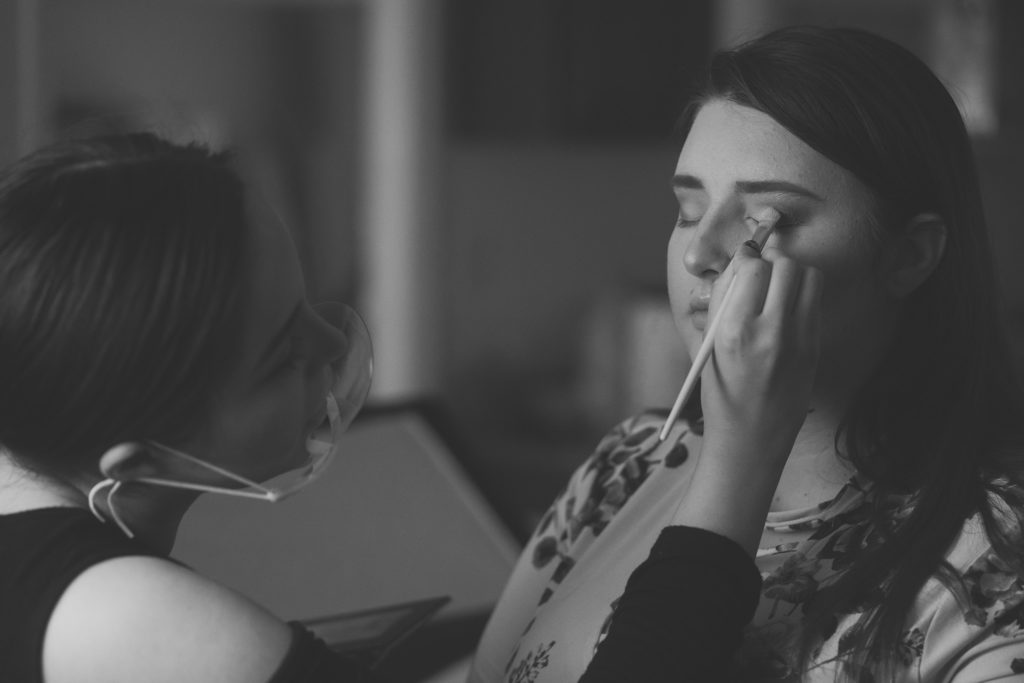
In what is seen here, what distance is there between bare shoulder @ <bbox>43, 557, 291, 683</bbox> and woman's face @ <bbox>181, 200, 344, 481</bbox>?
10cm

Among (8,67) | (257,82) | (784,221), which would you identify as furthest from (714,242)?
(257,82)

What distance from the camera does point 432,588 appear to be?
1.15m

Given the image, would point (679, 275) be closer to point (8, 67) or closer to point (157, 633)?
point (157, 633)

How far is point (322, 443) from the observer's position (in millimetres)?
809

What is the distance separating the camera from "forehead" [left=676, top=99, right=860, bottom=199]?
2.94 feet

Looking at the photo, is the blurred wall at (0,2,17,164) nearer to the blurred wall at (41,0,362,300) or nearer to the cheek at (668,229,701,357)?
the blurred wall at (41,0,362,300)

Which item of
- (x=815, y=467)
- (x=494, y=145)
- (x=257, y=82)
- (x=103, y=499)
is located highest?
(x=103, y=499)

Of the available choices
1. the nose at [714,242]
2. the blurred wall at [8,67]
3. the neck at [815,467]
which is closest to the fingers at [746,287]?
the nose at [714,242]

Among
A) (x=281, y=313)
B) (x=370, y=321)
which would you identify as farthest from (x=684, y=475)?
(x=370, y=321)

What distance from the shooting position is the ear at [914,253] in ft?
3.02

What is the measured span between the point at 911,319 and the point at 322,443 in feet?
1.53

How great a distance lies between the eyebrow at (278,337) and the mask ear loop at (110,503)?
10 centimetres

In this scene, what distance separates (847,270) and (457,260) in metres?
2.29

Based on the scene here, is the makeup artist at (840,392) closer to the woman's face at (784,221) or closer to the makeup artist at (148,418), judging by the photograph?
the woman's face at (784,221)
